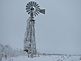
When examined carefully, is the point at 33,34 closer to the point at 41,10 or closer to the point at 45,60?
the point at 41,10

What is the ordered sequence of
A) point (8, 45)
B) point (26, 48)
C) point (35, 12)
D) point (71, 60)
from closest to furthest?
point (71, 60) < point (26, 48) < point (35, 12) < point (8, 45)

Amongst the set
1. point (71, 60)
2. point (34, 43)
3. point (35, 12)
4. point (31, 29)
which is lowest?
point (71, 60)

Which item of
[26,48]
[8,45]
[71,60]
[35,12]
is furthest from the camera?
[8,45]

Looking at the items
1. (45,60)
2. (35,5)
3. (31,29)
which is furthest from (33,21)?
(45,60)

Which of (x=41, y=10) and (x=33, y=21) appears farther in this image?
(x=41, y=10)

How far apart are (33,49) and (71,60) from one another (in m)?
5.77

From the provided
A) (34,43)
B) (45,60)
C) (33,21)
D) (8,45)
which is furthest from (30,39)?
(8,45)

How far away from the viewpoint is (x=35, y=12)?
66.6 feet

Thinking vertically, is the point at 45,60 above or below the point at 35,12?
below

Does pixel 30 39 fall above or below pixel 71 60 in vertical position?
above

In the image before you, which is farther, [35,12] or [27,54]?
[35,12]

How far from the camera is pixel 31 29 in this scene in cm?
1933

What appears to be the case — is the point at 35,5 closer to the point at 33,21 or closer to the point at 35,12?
the point at 35,12

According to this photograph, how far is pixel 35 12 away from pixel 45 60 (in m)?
7.60
